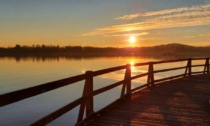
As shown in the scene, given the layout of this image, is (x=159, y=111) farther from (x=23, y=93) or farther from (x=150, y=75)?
Result: (x=23, y=93)

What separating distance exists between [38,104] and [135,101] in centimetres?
2405

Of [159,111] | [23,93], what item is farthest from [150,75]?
[23,93]

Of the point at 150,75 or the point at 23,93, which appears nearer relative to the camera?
the point at 23,93

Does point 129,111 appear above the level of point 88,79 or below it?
below

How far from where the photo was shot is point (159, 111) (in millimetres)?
9016

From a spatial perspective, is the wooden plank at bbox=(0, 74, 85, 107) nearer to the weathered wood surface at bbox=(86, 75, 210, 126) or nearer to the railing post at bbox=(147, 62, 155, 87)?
the weathered wood surface at bbox=(86, 75, 210, 126)

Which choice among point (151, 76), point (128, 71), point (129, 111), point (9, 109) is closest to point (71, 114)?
point (9, 109)

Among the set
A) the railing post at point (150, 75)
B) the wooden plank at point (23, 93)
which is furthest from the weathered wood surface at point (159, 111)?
the wooden plank at point (23, 93)

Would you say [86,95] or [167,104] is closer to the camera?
[86,95]

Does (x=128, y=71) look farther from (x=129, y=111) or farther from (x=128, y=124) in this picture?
(x=128, y=124)

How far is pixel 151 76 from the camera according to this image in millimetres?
14367

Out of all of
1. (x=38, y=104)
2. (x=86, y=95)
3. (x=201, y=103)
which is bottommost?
(x=38, y=104)

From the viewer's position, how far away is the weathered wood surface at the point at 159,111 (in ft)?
25.2

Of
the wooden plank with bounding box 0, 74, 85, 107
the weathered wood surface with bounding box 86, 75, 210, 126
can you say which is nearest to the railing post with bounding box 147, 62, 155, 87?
the weathered wood surface with bounding box 86, 75, 210, 126
